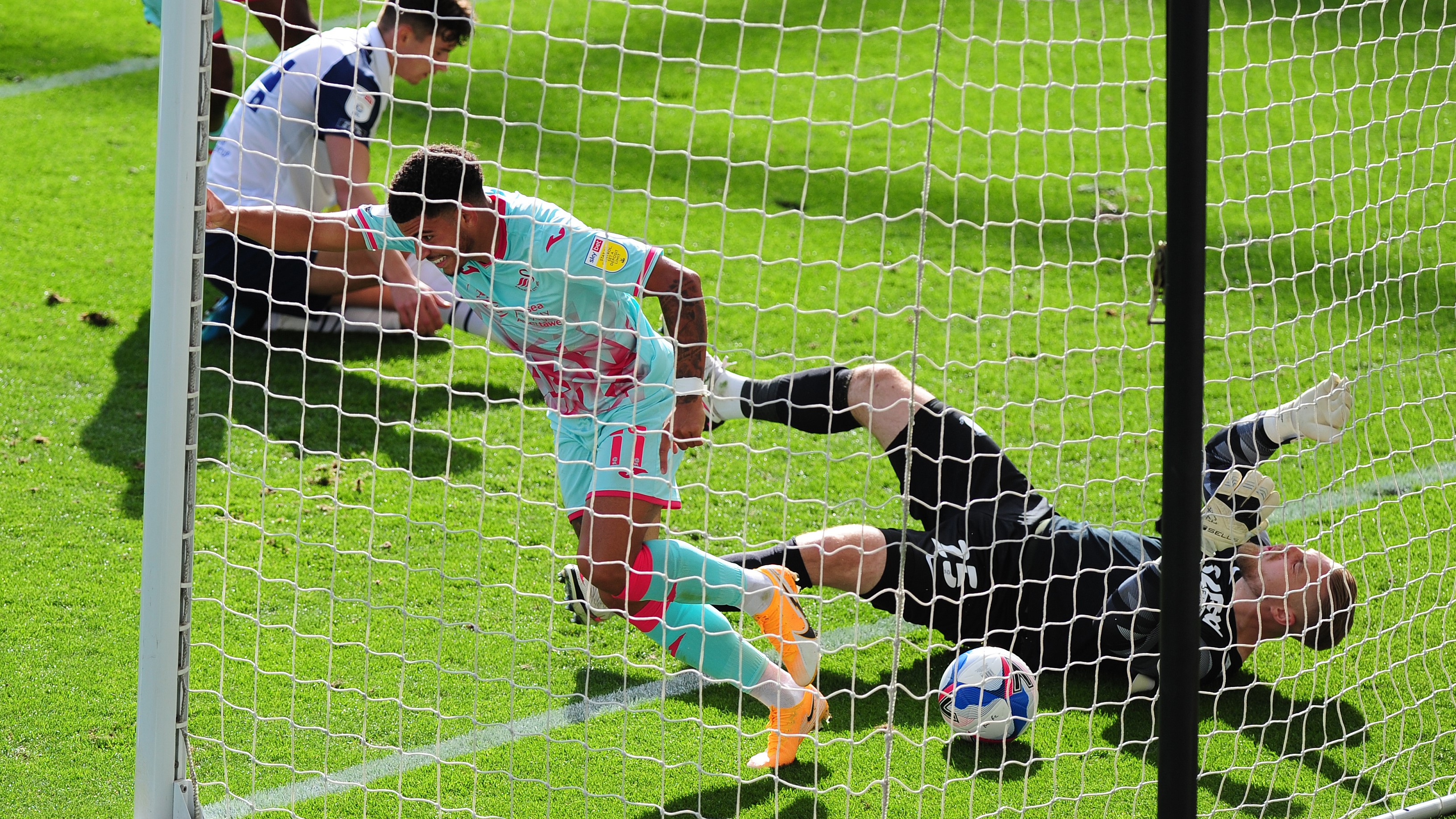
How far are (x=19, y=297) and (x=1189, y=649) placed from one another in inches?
204

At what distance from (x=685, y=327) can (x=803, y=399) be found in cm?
79

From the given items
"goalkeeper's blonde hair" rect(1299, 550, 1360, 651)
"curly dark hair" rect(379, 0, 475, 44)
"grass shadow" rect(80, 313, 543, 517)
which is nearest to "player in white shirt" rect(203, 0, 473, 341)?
"curly dark hair" rect(379, 0, 475, 44)

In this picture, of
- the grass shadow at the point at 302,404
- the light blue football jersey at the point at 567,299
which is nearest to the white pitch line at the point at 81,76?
the grass shadow at the point at 302,404

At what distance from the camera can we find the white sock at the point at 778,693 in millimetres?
3570

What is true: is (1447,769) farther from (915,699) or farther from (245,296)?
(245,296)

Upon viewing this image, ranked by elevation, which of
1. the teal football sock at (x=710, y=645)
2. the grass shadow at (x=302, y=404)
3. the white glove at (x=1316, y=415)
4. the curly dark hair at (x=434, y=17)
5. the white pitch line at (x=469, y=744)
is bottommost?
the white pitch line at (x=469, y=744)

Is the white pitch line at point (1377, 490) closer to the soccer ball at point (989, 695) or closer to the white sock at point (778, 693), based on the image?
the soccer ball at point (989, 695)

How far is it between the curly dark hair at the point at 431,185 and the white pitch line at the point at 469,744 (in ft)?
4.22

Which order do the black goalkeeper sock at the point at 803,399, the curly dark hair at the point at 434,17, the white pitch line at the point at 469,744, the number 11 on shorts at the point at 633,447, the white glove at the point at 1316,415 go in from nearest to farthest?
1. the white pitch line at the point at 469,744
2. the number 11 on shorts at the point at 633,447
3. the white glove at the point at 1316,415
4. the black goalkeeper sock at the point at 803,399
5. the curly dark hair at the point at 434,17

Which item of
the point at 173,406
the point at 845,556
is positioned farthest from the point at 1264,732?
the point at 173,406

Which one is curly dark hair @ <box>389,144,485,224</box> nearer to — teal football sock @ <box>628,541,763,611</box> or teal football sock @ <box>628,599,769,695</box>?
teal football sock @ <box>628,541,763,611</box>

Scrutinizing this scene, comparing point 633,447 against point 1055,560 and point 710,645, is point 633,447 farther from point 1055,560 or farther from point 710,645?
point 1055,560

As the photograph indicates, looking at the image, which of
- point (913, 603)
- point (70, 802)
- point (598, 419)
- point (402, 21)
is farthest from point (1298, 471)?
point (70, 802)

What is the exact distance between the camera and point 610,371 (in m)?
3.88
